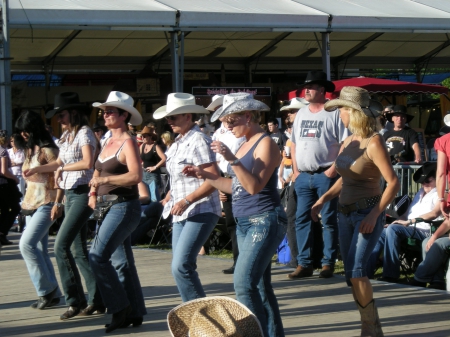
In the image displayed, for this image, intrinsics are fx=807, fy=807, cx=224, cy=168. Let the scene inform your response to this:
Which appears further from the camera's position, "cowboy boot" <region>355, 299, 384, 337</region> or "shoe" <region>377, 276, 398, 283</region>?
"shoe" <region>377, 276, 398, 283</region>

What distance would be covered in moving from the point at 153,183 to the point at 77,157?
767 cm

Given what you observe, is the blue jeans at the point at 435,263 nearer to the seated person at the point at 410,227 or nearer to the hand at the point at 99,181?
the seated person at the point at 410,227

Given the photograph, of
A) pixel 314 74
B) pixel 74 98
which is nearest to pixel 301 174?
pixel 314 74

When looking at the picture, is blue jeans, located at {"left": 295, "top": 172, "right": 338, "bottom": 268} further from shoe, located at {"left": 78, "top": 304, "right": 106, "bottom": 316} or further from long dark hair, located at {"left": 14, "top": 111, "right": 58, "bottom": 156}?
long dark hair, located at {"left": 14, "top": 111, "right": 58, "bottom": 156}

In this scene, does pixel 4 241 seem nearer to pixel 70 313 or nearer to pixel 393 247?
pixel 70 313

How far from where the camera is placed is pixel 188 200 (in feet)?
18.8

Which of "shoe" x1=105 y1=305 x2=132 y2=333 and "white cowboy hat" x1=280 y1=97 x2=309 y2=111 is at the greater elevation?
"white cowboy hat" x1=280 y1=97 x2=309 y2=111

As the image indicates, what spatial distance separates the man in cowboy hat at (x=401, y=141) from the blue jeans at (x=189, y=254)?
704 cm

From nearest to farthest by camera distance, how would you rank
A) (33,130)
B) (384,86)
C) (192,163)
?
(192,163) < (33,130) < (384,86)

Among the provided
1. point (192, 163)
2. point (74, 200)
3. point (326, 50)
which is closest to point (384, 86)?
point (326, 50)

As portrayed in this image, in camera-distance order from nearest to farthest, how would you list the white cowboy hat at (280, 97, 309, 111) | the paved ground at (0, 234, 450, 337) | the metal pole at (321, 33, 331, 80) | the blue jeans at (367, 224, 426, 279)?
the paved ground at (0, 234, 450, 337)
the blue jeans at (367, 224, 426, 279)
the white cowboy hat at (280, 97, 309, 111)
the metal pole at (321, 33, 331, 80)

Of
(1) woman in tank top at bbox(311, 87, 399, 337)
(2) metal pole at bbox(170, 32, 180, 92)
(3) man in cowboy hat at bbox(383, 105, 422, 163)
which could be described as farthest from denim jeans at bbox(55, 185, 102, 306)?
(2) metal pole at bbox(170, 32, 180, 92)

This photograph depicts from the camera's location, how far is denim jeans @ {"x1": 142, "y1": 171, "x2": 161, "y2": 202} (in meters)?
14.6

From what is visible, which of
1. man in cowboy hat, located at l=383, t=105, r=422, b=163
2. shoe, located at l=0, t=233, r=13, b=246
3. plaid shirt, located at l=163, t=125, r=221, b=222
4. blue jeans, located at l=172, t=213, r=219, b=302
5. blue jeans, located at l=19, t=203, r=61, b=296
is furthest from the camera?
shoe, located at l=0, t=233, r=13, b=246
